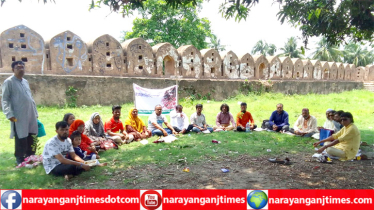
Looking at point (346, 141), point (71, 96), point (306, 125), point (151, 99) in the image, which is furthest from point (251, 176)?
point (71, 96)

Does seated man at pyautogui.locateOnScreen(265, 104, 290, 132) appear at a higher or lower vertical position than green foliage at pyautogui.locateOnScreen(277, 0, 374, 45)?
lower

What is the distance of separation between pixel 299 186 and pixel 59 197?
116 inches

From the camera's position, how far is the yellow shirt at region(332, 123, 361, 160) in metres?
4.78

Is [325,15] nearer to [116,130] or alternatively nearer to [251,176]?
[251,176]

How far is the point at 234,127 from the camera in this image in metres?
7.69

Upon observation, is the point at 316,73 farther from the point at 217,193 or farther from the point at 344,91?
the point at 217,193

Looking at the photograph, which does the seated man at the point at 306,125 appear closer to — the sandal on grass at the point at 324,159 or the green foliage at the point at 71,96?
the sandal on grass at the point at 324,159

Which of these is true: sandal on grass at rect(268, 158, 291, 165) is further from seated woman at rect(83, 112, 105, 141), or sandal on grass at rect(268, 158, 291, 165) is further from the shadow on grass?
seated woman at rect(83, 112, 105, 141)

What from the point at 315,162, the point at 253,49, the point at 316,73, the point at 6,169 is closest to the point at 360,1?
the point at 315,162

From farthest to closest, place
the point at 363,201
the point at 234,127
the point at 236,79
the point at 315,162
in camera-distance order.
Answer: the point at 236,79 → the point at 234,127 → the point at 315,162 → the point at 363,201

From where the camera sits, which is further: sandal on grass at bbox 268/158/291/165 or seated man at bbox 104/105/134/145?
seated man at bbox 104/105/134/145

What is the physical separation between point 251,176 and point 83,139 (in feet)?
9.77

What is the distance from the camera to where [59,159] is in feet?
12.6

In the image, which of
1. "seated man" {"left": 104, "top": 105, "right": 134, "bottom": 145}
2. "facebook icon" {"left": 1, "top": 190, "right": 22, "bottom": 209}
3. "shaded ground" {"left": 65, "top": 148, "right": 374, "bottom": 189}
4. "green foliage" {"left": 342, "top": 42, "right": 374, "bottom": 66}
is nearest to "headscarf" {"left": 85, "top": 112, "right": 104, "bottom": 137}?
"seated man" {"left": 104, "top": 105, "right": 134, "bottom": 145}
